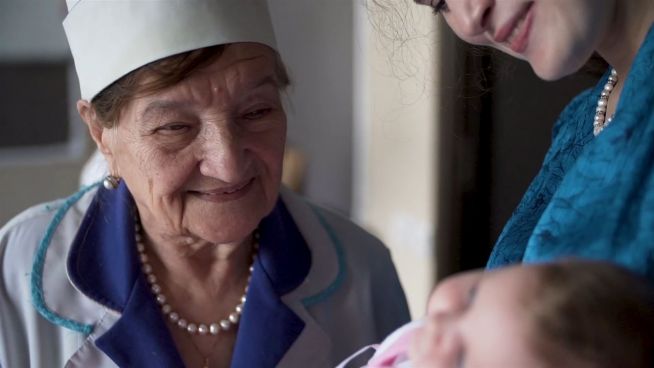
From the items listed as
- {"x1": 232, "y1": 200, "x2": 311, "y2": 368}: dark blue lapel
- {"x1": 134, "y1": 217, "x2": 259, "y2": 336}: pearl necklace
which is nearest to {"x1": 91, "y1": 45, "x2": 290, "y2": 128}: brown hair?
Answer: {"x1": 134, "y1": 217, "x2": 259, "y2": 336}: pearl necklace

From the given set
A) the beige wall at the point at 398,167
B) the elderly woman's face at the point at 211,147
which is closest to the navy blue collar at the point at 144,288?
the elderly woman's face at the point at 211,147

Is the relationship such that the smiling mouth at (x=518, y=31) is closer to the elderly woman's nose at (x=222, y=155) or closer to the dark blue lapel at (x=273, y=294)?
the elderly woman's nose at (x=222, y=155)

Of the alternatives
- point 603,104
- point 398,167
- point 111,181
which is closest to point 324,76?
point 398,167

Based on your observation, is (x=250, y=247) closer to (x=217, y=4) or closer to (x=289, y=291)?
(x=289, y=291)

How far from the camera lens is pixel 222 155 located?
1.37 meters

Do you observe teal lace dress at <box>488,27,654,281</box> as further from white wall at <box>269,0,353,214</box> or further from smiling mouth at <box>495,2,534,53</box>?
white wall at <box>269,0,353,214</box>

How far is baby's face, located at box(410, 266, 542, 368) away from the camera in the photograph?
787 millimetres

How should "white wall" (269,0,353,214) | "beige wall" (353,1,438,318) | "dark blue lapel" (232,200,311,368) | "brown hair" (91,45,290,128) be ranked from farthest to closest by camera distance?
"white wall" (269,0,353,214) < "beige wall" (353,1,438,318) < "dark blue lapel" (232,200,311,368) < "brown hair" (91,45,290,128)

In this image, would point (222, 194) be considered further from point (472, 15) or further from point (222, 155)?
point (472, 15)

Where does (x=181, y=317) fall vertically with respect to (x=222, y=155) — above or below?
below

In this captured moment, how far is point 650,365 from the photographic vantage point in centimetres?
78

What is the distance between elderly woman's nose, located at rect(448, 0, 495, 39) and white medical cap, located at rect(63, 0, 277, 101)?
498mm

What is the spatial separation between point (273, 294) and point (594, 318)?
Result: 84 centimetres

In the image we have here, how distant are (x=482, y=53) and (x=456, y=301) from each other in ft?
2.19
